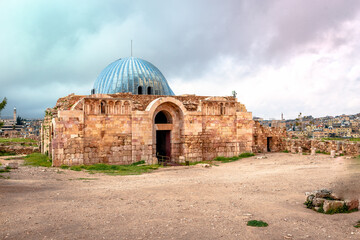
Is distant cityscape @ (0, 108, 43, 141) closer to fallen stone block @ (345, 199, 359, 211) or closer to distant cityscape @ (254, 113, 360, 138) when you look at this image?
distant cityscape @ (254, 113, 360, 138)

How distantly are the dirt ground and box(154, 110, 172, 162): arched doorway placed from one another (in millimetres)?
8812

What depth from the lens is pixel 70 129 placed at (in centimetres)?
1641

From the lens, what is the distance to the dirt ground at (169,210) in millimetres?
5734

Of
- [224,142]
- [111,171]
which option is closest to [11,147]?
[111,171]

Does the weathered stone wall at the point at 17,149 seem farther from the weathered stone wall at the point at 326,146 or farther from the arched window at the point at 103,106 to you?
the weathered stone wall at the point at 326,146

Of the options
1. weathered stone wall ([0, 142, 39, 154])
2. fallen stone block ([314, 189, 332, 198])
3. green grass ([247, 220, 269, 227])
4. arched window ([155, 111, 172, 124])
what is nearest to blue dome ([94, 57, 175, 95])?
arched window ([155, 111, 172, 124])

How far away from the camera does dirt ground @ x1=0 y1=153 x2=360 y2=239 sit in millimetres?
5734

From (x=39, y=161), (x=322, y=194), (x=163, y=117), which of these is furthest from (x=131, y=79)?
(x=322, y=194)

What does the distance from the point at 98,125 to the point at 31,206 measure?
10.2 meters

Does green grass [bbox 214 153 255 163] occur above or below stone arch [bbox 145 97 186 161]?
below

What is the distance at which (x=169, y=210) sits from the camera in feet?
23.7

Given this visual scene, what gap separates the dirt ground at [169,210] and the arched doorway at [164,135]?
881 cm

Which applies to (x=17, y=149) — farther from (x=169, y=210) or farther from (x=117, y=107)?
(x=169, y=210)

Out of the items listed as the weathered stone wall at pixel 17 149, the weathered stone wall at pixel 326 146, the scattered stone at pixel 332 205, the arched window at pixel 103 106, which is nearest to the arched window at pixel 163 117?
the arched window at pixel 103 106
